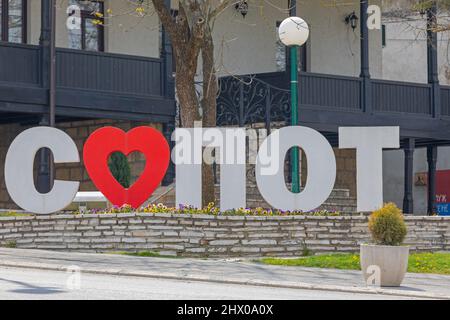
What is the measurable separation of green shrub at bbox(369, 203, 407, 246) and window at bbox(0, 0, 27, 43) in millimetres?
13591

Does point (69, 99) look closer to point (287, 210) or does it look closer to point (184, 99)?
point (184, 99)

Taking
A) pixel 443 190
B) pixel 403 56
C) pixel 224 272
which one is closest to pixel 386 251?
pixel 224 272

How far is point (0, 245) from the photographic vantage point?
22125 mm

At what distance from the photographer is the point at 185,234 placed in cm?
2152

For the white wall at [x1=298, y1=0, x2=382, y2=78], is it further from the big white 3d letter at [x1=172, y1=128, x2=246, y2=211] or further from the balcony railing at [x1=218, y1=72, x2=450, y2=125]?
the big white 3d letter at [x1=172, y1=128, x2=246, y2=211]

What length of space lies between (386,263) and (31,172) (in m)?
7.80

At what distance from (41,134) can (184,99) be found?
2945 mm

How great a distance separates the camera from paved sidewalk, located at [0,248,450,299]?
17.3 metres

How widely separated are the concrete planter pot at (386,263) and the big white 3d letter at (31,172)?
22.3ft

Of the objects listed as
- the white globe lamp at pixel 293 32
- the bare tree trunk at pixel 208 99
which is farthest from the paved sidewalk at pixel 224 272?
the white globe lamp at pixel 293 32

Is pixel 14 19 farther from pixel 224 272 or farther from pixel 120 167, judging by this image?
pixel 224 272

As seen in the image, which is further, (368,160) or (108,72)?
(108,72)
